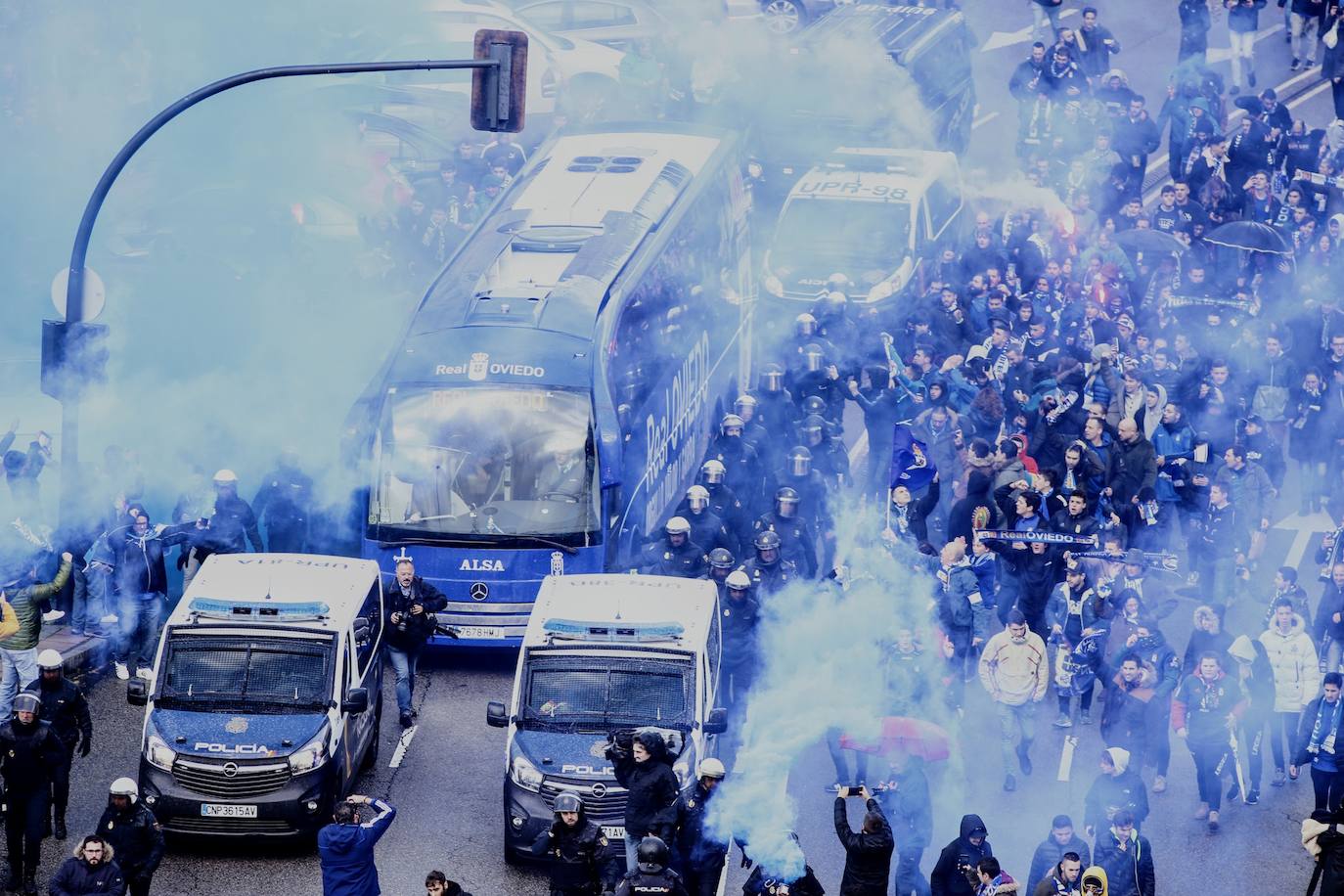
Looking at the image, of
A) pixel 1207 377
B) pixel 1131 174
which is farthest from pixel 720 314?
pixel 1131 174

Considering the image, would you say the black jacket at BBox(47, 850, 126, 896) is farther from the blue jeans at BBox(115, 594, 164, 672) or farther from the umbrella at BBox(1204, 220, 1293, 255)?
the umbrella at BBox(1204, 220, 1293, 255)

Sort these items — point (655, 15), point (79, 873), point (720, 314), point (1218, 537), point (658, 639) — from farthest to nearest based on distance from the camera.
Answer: point (655, 15) < point (720, 314) < point (1218, 537) < point (658, 639) < point (79, 873)

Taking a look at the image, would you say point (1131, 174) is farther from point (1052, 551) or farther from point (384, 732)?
point (384, 732)

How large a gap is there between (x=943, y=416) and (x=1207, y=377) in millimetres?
2934

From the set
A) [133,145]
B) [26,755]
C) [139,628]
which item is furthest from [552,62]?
[26,755]

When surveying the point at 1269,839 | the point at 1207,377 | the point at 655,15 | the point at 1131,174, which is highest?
the point at 655,15

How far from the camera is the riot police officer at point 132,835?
1409cm

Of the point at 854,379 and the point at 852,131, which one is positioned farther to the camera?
the point at 852,131

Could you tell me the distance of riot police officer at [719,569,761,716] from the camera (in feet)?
58.4

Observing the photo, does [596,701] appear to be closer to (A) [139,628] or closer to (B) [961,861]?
(B) [961,861]

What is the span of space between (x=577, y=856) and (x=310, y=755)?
2.58 m

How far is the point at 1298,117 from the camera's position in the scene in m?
A: 32.4

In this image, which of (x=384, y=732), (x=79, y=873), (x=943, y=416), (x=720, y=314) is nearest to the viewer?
(x=79, y=873)

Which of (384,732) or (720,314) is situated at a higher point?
(720,314)
